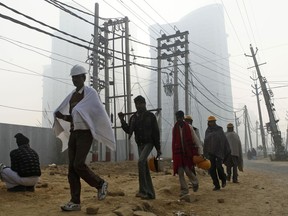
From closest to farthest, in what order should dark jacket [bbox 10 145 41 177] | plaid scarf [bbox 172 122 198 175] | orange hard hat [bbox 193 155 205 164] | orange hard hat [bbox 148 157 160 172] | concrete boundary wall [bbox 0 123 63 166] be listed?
1. dark jacket [bbox 10 145 41 177]
2. orange hard hat [bbox 148 157 160 172]
3. plaid scarf [bbox 172 122 198 175]
4. orange hard hat [bbox 193 155 205 164]
5. concrete boundary wall [bbox 0 123 63 166]

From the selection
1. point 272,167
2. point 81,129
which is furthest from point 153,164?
point 272,167

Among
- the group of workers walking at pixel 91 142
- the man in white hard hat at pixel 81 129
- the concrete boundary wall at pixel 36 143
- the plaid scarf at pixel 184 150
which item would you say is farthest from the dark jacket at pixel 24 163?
the concrete boundary wall at pixel 36 143

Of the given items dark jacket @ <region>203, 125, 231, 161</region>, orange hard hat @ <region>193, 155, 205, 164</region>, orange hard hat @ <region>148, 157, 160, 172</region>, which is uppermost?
dark jacket @ <region>203, 125, 231, 161</region>

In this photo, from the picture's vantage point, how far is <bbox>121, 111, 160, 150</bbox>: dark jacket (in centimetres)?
564

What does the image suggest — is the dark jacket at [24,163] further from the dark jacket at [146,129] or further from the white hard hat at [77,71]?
the white hard hat at [77,71]

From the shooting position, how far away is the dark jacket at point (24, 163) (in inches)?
231

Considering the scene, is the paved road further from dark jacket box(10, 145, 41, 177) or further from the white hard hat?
the white hard hat

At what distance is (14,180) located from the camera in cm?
591

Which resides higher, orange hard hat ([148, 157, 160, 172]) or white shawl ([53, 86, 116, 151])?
white shawl ([53, 86, 116, 151])

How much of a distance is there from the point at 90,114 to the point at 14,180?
238 centimetres

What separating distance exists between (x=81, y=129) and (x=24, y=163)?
201 centimetres

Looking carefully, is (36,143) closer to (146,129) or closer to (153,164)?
(153,164)

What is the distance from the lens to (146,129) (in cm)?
564

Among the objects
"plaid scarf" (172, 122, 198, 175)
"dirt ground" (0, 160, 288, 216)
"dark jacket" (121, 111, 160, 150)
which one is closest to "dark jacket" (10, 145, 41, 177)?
"dirt ground" (0, 160, 288, 216)
